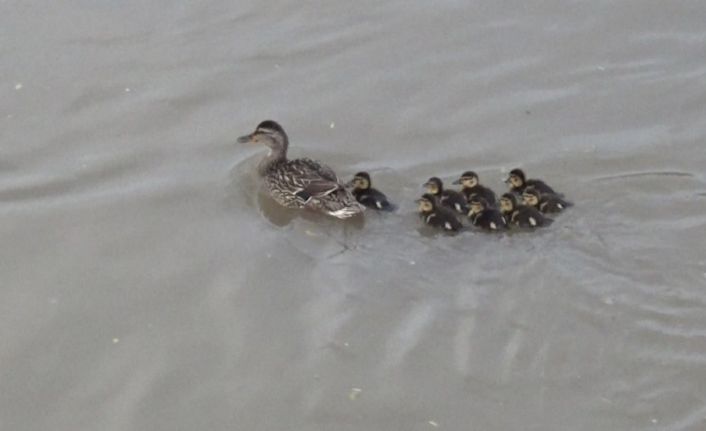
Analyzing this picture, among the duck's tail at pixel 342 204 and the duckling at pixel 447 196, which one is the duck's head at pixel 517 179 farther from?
the duck's tail at pixel 342 204

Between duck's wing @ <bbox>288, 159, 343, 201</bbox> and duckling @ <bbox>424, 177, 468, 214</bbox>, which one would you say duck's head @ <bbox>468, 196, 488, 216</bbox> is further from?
duck's wing @ <bbox>288, 159, 343, 201</bbox>

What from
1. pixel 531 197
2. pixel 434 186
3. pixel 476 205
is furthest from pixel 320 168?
pixel 531 197

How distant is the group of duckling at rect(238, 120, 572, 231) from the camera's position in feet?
19.2

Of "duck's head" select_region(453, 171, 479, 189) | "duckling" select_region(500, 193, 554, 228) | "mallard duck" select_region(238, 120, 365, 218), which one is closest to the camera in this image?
"duckling" select_region(500, 193, 554, 228)

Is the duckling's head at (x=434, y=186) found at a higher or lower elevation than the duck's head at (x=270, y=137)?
lower

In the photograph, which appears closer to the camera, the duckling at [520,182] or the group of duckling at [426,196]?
the group of duckling at [426,196]

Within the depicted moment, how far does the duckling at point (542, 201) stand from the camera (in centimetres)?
590

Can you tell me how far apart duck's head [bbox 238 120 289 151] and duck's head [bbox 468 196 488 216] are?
1088mm

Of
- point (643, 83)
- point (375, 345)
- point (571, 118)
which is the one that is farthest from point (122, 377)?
point (643, 83)

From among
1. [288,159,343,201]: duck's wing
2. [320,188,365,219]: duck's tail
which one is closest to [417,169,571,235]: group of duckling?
[320,188,365,219]: duck's tail

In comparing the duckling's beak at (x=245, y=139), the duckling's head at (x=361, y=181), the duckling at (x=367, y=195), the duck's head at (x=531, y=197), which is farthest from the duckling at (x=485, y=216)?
the duckling's beak at (x=245, y=139)

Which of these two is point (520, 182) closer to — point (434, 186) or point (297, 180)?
point (434, 186)

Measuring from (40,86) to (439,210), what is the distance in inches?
103

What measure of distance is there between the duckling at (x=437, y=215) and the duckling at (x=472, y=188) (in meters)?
0.21
